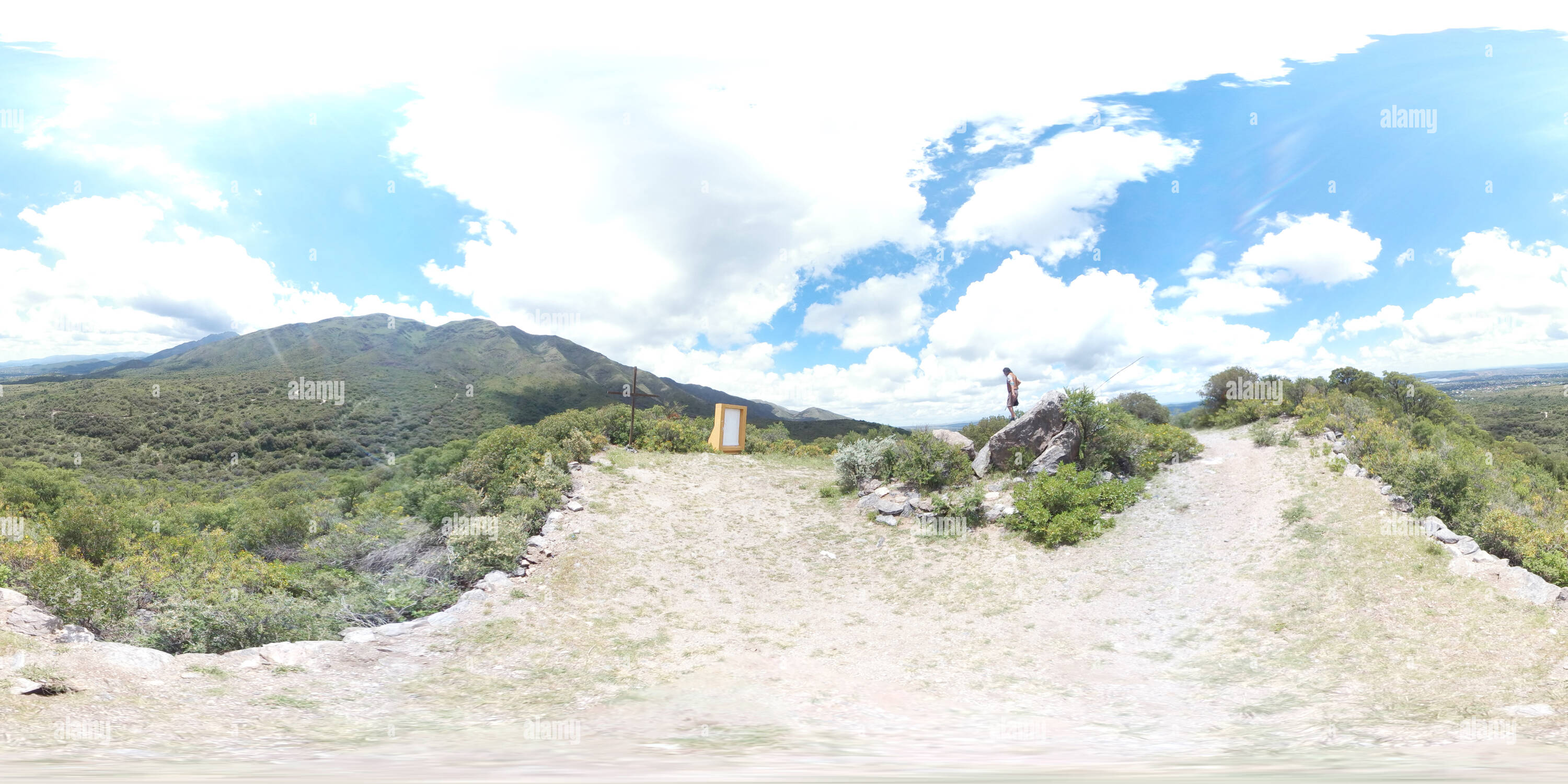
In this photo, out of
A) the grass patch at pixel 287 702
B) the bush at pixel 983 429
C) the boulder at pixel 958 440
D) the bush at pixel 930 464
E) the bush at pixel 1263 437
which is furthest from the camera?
the bush at pixel 983 429

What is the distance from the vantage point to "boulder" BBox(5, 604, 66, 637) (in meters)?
7.43

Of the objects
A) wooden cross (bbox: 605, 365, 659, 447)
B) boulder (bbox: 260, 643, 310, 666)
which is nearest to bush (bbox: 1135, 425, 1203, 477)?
wooden cross (bbox: 605, 365, 659, 447)

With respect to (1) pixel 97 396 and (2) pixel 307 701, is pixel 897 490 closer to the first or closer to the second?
(2) pixel 307 701

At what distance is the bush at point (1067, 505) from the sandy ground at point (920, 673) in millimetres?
413

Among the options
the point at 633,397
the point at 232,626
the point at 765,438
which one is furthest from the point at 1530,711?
the point at 765,438

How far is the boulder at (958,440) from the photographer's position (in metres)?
17.6

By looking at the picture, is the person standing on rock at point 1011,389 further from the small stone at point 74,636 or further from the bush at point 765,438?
the small stone at point 74,636

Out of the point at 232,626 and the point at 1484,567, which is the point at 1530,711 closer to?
the point at 1484,567

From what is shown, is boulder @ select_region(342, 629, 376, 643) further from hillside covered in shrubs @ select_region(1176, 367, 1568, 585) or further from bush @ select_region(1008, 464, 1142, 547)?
hillside covered in shrubs @ select_region(1176, 367, 1568, 585)

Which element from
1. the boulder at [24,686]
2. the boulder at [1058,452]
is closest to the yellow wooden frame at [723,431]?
the boulder at [1058,452]

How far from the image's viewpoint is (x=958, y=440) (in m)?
17.9

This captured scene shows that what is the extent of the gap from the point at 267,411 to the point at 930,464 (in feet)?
239

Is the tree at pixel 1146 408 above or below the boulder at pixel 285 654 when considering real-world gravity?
above

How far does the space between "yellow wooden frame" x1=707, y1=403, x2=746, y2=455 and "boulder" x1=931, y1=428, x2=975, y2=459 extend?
7.07 meters
